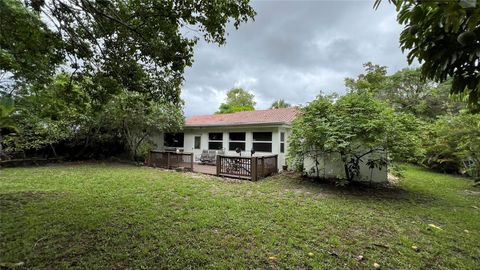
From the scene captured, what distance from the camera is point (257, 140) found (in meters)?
12.9

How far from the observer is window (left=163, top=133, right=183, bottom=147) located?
17.2m

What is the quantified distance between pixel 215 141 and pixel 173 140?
171 inches

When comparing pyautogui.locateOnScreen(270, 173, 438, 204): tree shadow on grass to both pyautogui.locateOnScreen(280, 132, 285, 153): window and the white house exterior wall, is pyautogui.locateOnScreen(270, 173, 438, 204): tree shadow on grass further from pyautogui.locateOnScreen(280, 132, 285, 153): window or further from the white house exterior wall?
pyautogui.locateOnScreen(280, 132, 285, 153): window

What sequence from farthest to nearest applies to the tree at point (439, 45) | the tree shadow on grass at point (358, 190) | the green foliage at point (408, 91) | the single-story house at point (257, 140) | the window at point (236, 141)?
Result: the green foliage at point (408, 91) → the window at point (236, 141) → the single-story house at point (257, 140) → the tree shadow on grass at point (358, 190) → the tree at point (439, 45)

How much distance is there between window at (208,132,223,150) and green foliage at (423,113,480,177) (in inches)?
401

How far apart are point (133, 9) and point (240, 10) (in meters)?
2.11

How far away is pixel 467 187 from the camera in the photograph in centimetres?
904

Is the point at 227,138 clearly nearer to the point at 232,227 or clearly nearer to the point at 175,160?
the point at 175,160

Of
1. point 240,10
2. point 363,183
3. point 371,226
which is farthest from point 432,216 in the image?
point 240,10

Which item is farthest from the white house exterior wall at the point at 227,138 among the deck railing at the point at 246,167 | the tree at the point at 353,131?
the tree at the point at 353,131

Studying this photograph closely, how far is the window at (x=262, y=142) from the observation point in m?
12.4

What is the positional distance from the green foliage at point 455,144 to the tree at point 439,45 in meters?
5.72

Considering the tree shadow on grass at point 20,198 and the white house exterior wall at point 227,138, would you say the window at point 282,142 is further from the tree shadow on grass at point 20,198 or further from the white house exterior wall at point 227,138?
the tree shadow on grass at point 20,198

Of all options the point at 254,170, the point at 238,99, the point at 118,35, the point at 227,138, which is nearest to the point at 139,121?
the point at 227,138
